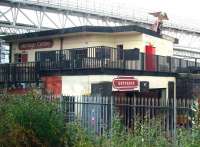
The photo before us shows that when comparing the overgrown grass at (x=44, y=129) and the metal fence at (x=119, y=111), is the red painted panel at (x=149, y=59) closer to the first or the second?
the metal fence at (x=119, y=111)

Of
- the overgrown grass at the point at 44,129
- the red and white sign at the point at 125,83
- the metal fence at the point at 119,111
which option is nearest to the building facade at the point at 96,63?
the red and white sign at the point at 125,83

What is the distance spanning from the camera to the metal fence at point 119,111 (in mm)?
11297

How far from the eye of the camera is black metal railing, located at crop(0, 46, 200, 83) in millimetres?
25125

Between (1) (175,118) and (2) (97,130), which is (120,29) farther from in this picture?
(1) (175,118)

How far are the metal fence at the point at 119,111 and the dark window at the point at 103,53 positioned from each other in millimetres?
10037

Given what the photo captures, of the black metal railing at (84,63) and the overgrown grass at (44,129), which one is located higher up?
the black metal railing at (84,63)

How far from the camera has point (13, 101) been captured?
43.6 ft

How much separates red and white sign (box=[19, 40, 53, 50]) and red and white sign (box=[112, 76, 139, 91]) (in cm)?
812

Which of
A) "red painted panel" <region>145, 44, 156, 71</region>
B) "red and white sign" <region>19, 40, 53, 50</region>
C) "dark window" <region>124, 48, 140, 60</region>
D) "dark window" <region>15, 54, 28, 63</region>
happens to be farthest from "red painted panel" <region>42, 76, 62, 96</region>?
"dark window" <region>15, 54, 28, 63</region>

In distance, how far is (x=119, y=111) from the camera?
13.8m

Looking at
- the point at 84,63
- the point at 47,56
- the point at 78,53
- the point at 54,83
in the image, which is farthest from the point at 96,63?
the point at 47,56

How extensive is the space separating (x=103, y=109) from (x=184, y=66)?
2005 cm

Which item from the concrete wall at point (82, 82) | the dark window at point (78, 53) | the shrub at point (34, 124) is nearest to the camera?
the shrub at point (34, 124)

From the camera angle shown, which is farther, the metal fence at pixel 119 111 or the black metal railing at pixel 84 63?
the black metal railing at pixel 84 63
